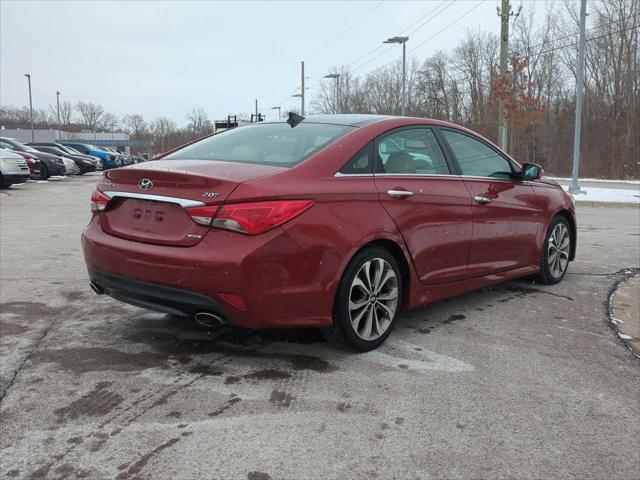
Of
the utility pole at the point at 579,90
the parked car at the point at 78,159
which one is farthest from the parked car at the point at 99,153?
the utility pole at the point at 579,90

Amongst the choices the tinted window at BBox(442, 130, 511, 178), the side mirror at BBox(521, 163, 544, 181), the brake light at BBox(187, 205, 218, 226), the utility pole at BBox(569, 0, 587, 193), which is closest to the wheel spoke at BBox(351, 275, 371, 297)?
the brake light at BBox(187, 205, 218, 226)

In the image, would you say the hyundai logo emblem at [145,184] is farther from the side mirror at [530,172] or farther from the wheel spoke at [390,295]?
the side mirror at [530,172]

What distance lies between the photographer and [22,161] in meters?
16.8

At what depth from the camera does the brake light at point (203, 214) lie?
3135 mm

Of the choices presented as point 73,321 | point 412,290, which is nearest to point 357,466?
point 412,290

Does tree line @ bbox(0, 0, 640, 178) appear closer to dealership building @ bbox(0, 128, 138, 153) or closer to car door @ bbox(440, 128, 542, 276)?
car door @ bbox(440, 128, 542, 276)

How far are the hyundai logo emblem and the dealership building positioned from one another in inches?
3472

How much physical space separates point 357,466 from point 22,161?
1710 cm

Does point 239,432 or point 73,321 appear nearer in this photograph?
point 239,432

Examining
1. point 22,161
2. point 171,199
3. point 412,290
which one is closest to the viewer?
point 171,199

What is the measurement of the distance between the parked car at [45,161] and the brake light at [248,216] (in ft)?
70.2

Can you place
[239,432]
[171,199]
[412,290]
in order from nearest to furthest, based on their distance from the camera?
[239,432], [171,199], [412,290]

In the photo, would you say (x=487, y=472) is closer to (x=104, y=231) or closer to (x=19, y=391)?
(x=19, y=391)

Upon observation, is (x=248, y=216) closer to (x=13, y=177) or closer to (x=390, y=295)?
(x=390, y=295)
